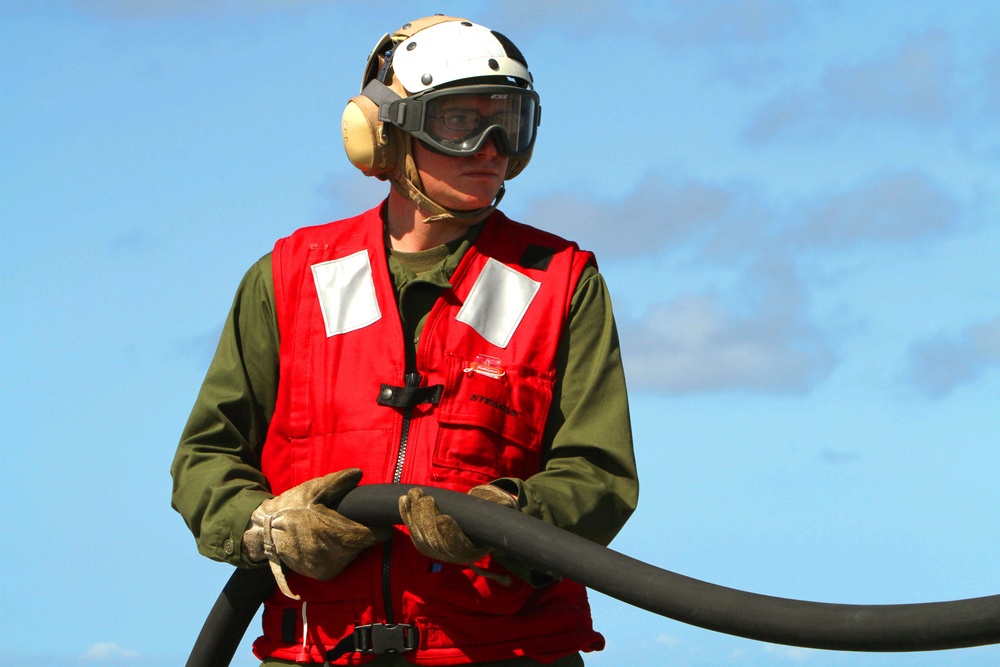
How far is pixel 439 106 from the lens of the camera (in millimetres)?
5375

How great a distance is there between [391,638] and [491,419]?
0.76 metres

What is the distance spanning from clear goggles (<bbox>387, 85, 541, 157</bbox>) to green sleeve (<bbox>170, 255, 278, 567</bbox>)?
756 millimetres

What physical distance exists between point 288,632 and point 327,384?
0.82m

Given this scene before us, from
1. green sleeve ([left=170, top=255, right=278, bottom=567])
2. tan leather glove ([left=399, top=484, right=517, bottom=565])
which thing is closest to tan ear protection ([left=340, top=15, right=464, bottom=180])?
green sleeve ([left=170, top=255, right=278, bottom=567])

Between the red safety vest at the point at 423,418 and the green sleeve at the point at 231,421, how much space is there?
0.11 m

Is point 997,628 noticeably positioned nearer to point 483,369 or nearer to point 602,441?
point 602,441

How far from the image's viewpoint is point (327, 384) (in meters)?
5.21

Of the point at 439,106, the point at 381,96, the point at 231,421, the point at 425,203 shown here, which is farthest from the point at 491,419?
the point at 381,96

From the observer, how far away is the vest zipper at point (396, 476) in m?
4.99

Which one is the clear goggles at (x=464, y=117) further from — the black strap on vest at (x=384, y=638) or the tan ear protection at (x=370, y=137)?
the black strap on vest at (x=384, y=638)

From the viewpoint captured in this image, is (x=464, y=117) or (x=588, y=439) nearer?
(x=588, y=439)

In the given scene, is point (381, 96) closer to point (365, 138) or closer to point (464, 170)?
point (365, 138)

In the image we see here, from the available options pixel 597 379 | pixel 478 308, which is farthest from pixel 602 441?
pixel 478 308

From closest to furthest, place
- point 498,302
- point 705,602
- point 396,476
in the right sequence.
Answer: point 705,602 → point 396,476 → point 498,302
